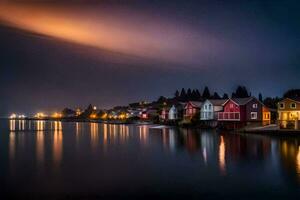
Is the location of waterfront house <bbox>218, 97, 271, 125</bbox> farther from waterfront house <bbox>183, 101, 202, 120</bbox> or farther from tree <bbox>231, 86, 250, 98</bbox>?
tree <bbox>231, 86, 250, 98</bbox>

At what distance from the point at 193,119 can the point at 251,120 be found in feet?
→ 80.3

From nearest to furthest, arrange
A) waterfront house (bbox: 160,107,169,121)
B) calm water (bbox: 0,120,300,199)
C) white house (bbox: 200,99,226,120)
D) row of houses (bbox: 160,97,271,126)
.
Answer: calm water (bbox: 0,120,300,199), row of houses (bbox: 160,97,271,126), white house (bbox: 200,99,226,120), waterfront house (bbox: 160,107,169,121)

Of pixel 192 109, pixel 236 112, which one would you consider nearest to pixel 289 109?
pixel 236 112

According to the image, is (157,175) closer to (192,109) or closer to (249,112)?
(249,112)

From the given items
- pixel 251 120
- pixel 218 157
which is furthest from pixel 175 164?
pixel 251 120

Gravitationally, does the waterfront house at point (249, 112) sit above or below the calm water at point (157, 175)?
above

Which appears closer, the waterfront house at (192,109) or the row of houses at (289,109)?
the row of houses at (289,109)

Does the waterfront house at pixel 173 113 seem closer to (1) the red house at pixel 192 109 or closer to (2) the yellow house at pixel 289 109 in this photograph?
(1) the red house at pixel 192 109

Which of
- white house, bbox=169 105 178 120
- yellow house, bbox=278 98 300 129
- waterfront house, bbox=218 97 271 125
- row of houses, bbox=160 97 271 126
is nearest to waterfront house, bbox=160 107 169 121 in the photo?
white house, bbox=169 105 178 120

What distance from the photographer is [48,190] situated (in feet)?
78.9

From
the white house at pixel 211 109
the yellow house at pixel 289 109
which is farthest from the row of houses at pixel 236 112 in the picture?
the yellow house at pixel 289 109

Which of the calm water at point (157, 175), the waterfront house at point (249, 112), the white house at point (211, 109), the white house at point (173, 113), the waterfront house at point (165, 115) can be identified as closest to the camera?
the calm water at point (157, 175)

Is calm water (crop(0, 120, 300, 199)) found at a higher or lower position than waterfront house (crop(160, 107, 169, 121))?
lower

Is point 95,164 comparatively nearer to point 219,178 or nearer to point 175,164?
point 175,164
